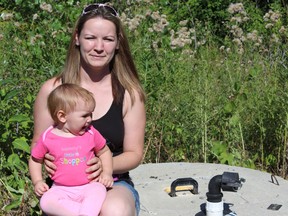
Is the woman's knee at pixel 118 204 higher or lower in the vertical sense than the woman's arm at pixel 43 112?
lower

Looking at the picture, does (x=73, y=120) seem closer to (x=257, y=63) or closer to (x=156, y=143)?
(x=156, y=143)

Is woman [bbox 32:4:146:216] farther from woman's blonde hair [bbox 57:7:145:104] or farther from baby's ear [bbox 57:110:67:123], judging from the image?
baby's ear [bbox 57:110:67:123]

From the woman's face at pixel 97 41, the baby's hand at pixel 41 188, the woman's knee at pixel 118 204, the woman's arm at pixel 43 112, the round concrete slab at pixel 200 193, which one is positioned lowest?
the round concrete slab at pixel 200 193

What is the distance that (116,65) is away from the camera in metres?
3.40

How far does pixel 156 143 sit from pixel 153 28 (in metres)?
1.32

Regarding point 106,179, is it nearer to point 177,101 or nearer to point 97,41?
point 97,41

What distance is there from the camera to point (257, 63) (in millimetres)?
5625

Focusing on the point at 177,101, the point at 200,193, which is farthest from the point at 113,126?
the point at 177,101

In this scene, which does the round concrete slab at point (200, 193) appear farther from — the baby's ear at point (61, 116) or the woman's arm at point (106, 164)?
the baby's ear at point (61, 116)

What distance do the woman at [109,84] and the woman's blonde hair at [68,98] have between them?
0.30 m

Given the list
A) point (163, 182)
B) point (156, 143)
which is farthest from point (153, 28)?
point (163, 182)

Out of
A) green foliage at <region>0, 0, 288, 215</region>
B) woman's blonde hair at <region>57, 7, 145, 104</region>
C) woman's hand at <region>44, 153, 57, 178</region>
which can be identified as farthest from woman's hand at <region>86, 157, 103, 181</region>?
green foliage at <region>0, 0, 288, 215</region>

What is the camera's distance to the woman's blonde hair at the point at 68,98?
288 centimetres

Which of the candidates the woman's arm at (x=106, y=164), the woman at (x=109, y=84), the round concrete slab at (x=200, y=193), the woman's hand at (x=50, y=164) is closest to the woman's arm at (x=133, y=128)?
the woman at (x=109, y=84)
